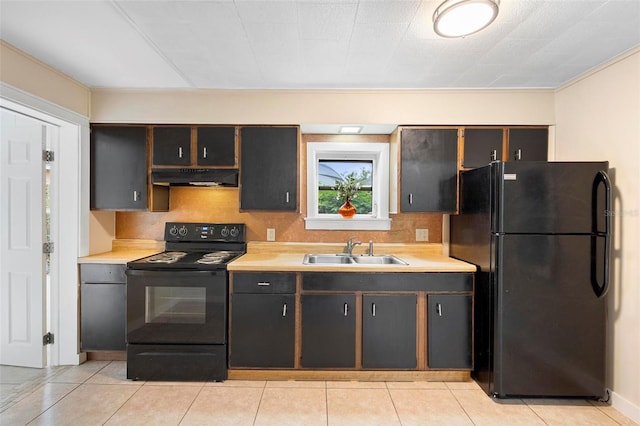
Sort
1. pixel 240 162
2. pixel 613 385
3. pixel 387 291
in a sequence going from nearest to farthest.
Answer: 1. pixel 613 385
2. pixel 387 291
3. pixel 240 162

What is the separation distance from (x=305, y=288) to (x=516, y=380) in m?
1.59

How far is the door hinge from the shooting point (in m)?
2.73

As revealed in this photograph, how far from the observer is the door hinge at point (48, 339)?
2734 millimetres

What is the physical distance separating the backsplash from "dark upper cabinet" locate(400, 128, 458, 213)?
0.42 m

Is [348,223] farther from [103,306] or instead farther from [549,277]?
[103,306]

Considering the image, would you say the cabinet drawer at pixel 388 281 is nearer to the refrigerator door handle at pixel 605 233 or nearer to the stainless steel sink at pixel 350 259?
the stainless steel sink at pixel 350 259

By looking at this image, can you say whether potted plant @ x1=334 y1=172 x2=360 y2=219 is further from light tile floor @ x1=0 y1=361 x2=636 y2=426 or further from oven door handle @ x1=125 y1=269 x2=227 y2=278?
light tile floor @ x1=0 y1=361 x2=636 y2=426

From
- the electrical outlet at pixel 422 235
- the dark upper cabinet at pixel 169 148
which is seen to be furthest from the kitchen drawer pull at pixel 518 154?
the dark upper cabinet at pixel 169 148

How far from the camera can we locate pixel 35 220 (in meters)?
2.72

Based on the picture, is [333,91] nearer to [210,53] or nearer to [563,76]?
[210,53]

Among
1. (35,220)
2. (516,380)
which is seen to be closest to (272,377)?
(516,380)

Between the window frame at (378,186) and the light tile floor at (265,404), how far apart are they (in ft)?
4.50

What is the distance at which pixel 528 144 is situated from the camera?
9.37 ft

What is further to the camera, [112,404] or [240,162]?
[240,162]
